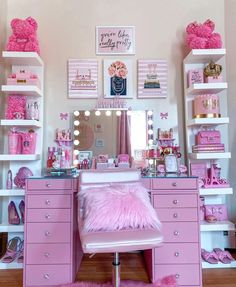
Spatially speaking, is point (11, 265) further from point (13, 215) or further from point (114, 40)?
point (114, 40)

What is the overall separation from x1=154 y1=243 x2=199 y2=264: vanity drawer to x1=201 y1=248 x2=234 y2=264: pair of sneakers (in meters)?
0.41

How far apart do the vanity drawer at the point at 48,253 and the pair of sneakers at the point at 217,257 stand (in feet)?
4.02

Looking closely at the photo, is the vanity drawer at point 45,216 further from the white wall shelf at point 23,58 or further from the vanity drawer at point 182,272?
the white wall shelf at point 23,58

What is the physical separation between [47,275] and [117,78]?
186 cm

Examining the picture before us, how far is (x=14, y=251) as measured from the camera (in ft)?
7.98

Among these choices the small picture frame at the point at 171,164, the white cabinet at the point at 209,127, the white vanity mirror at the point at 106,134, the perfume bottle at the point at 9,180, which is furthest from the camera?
the white vanity mirror at the point at 106,134

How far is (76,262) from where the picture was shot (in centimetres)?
221

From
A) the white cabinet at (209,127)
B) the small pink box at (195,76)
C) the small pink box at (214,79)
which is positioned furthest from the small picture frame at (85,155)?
the small pink box at (214,79)

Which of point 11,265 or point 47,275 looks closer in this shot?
point 47,275

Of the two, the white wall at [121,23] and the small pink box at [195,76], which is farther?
the white wall at [121,23]

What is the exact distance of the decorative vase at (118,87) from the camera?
8.84 ft

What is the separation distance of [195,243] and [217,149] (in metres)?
0.88

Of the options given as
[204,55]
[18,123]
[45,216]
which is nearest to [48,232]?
[45,216]

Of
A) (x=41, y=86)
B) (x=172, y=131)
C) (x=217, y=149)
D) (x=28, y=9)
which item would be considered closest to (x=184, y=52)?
(x=172, y=131)
